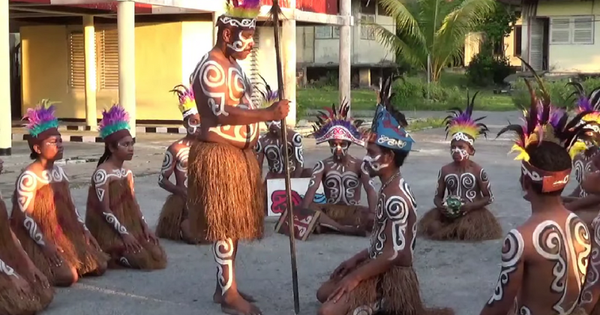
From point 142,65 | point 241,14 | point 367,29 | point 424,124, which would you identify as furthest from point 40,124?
point 367,29

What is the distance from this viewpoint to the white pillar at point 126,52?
14234 millimetres

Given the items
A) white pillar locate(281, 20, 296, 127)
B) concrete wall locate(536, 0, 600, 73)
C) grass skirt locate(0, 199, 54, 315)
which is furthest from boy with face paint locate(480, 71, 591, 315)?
concrete wall locate(536, 0, 600, 73)

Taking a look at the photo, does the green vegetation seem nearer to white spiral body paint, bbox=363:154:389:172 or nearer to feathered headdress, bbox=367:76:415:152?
feathered headdress, bbox=367:76:415:152

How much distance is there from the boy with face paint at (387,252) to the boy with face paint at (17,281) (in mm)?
1713

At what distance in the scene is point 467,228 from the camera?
737 centimetres

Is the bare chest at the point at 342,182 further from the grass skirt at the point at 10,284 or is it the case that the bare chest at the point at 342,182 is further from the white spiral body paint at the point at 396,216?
the grass skirt at the point at 10,284

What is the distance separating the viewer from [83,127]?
60.7 feet

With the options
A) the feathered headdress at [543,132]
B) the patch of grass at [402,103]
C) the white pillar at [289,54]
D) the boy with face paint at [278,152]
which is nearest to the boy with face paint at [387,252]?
the feathered headdress at [543,132]

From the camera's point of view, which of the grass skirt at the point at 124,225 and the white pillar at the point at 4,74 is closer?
the grass skirt at the point at 124,225

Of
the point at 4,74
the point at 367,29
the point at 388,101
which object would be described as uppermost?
the point at 367,29

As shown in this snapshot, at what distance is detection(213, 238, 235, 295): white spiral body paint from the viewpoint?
5105 mm

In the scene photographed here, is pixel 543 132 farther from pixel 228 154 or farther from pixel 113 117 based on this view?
pixel 113 117

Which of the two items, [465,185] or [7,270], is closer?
[7,270]

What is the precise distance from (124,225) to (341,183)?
2207mm
